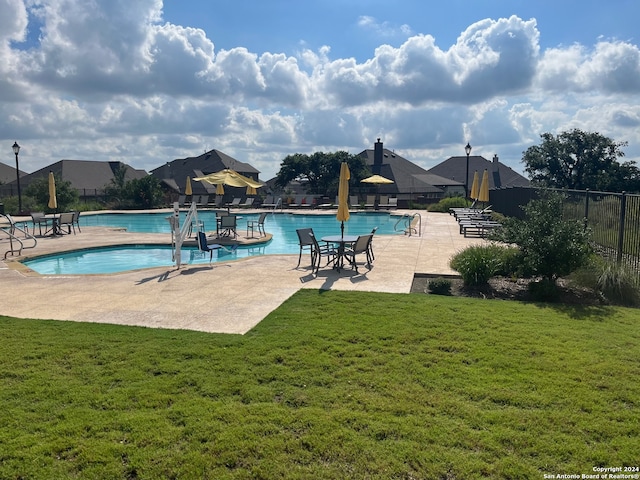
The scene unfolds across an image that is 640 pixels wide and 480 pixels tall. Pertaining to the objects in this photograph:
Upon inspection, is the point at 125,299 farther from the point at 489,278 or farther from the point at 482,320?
the point at 489,278

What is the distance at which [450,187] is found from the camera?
2025 inches

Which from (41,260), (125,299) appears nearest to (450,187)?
(41,260)

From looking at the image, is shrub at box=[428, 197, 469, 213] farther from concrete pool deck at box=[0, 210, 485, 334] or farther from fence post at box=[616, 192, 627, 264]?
fence post at box=[616, 192, 627, 264]

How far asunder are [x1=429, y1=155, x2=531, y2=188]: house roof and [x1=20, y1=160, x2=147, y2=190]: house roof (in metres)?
38.5

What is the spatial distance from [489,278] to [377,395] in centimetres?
527

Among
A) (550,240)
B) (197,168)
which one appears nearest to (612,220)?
(550,240)

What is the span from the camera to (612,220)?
9.26 m

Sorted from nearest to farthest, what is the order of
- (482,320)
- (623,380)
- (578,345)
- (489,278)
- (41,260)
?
1. (623,380)
2. (578,345)
3. (482,320)
4. (489,278)
5. (41,260)

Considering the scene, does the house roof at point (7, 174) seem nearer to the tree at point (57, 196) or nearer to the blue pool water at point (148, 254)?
the tree at point (57, 196)

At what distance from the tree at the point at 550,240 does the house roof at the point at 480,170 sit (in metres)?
49.1

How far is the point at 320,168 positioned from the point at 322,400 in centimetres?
4670

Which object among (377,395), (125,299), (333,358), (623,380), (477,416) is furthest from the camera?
(125,299)

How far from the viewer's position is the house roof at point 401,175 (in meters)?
47.8

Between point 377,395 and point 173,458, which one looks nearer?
point 173,458
